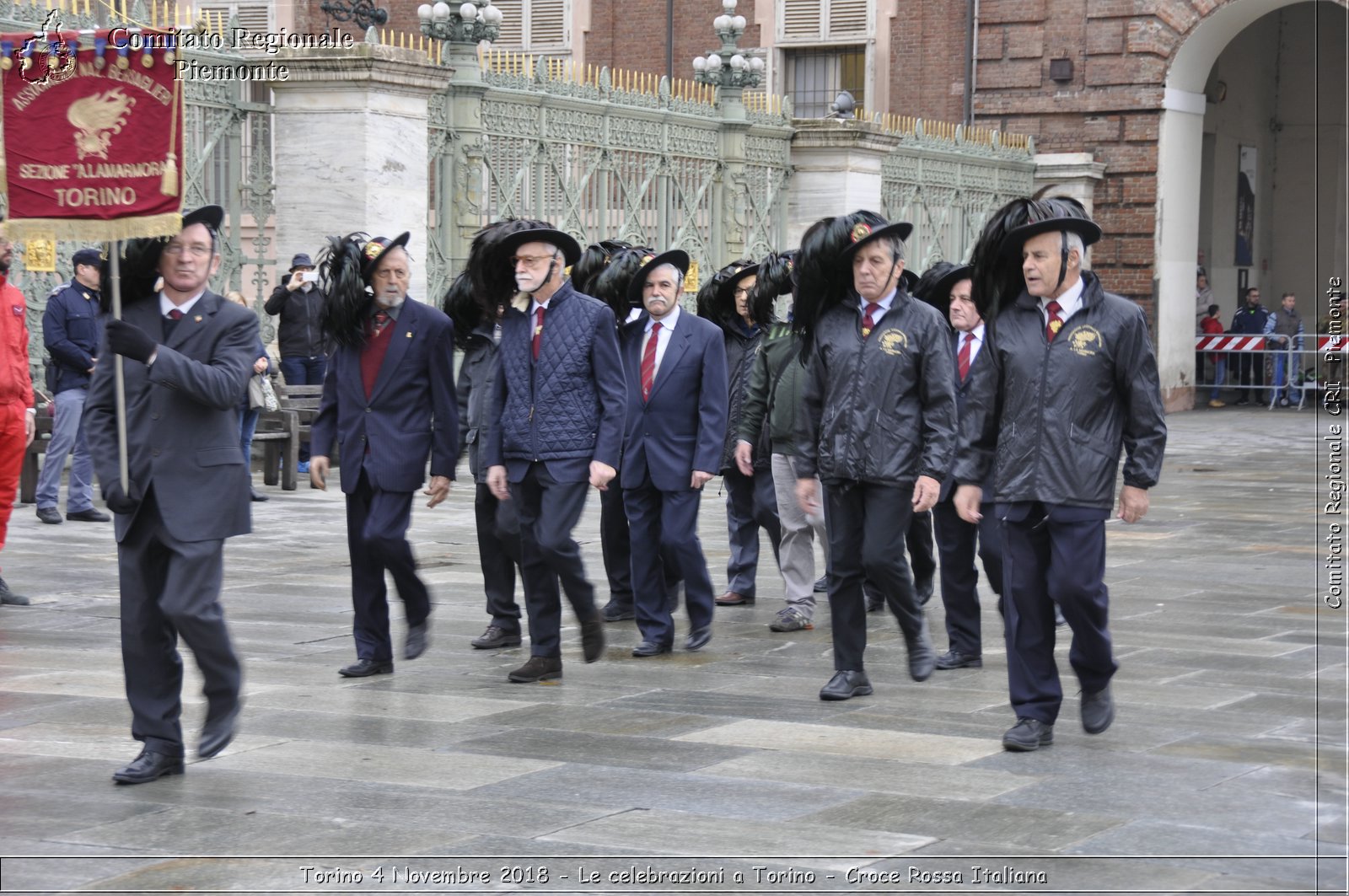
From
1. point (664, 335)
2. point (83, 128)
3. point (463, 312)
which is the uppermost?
point (83, 128)

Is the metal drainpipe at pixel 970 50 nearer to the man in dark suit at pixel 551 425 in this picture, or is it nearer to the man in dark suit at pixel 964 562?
the man in dark suit at pixel 964 562

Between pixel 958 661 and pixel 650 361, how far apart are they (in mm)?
2019

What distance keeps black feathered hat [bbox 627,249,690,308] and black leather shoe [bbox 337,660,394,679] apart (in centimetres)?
216

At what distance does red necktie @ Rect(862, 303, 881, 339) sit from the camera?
7585 mm

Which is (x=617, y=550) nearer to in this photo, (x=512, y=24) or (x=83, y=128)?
(x=83, y=128)

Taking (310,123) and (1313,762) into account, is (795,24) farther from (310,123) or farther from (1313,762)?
(1313,762)

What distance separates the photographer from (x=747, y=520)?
10242 mm

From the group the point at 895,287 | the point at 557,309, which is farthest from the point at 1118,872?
the point at 557,309

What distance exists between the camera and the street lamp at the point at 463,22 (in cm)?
1736

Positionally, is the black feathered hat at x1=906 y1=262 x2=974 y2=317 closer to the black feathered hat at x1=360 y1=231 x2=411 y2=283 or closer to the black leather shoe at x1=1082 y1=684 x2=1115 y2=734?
the black feathered hat at x1=360 y1=231 x2=411 y2=283

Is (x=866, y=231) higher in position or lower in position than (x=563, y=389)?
higher

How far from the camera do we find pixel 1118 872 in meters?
5.07

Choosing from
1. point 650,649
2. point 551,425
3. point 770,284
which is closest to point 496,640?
point 650,649

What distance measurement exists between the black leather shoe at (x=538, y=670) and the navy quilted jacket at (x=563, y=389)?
0.84 m
